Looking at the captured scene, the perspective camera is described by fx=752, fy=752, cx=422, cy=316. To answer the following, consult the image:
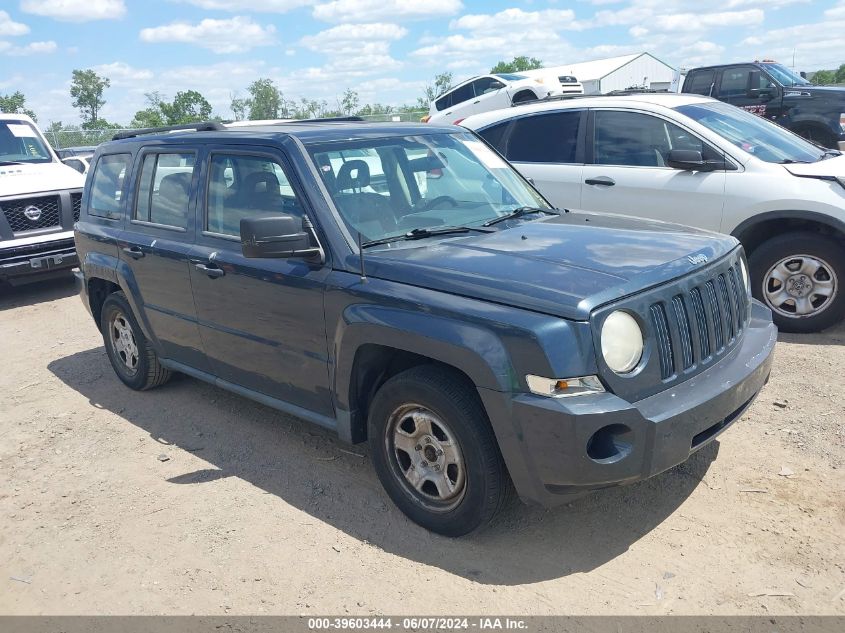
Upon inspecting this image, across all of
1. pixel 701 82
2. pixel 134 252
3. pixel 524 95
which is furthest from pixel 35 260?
pixel 524 95

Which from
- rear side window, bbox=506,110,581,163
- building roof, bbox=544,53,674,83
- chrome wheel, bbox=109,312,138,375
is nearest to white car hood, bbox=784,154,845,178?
rear side window, bbox=506,110,581,163

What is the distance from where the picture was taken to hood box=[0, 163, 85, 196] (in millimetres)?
9617

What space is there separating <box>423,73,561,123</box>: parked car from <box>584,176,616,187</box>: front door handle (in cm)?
1096

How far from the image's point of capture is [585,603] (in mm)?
3084

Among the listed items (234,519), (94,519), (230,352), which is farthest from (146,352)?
(234,519)

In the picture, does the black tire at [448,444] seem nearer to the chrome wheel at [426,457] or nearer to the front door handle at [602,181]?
the chrome wheel at [426,457]

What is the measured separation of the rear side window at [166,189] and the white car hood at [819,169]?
15.4 feet

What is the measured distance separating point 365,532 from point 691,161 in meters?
4.32

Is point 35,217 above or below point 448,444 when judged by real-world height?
above

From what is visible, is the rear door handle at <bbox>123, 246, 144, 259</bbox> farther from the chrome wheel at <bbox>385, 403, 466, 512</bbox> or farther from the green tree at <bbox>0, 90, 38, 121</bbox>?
the green tree at <bbox>0, 90, 38, 121</bbox>

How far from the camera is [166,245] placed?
4.88 m

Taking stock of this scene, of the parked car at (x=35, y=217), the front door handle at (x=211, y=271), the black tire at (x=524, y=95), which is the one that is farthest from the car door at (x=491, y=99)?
the front door handle at (x=211, y=271)

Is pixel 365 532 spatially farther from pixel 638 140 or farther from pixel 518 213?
pixel 638 140

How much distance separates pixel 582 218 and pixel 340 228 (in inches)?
58.2
